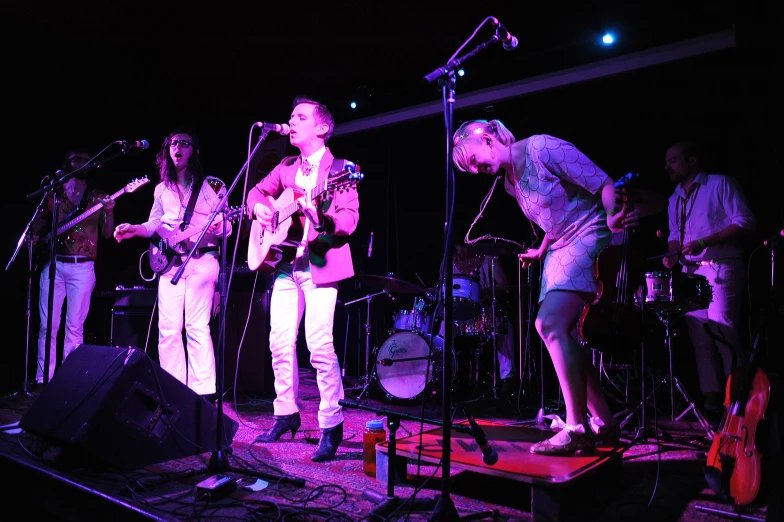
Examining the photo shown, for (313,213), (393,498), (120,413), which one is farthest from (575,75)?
(120,413)

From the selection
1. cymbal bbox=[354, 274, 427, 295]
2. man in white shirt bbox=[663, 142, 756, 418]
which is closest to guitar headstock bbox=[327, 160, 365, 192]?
cymbal bbox=[354, 274, 427, 295]

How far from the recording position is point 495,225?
7785mm

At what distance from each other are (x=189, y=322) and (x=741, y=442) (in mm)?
4256

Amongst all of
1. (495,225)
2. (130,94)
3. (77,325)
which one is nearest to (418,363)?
(495,225)

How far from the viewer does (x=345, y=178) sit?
3568mm

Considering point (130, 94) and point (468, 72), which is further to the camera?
point (130, 94)

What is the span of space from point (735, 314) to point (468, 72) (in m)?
4.45

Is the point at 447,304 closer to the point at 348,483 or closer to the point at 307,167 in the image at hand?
the point at 348,483

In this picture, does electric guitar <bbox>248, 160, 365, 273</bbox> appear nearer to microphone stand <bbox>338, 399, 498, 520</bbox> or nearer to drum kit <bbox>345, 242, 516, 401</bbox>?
microphone stand <bbox>338, 399, 498, 520</bbox>

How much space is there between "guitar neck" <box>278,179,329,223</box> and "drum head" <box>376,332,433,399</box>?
266cm

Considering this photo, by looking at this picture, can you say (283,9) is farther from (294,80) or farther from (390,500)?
(390,500)

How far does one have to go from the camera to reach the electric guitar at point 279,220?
11.8ft

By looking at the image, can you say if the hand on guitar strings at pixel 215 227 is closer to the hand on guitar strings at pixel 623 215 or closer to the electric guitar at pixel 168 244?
the electric guitar at pixel 168 244

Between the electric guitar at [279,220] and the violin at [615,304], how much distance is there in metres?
1.66
